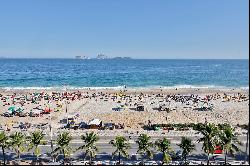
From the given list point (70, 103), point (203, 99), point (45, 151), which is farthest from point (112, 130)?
point (203, 99)

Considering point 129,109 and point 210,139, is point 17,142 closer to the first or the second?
point 210,139

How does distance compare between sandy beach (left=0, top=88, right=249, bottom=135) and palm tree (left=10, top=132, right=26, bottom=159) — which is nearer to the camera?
palm tree (left=10, top=132, right=26, bottom=159)

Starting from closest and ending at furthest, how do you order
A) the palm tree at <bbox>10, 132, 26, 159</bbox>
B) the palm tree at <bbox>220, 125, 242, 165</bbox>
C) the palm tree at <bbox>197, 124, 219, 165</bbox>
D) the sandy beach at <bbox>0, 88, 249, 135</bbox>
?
the palm tree at <bbox>220, 125, 242, 165</bbox> → the palm tree at <bbox>197, 124, 219, 165</bbox> → the palm tree at <bbox>10, 132, 26, 159</bbox> → the sandy beach at <bbox>0, 88, 249, 135</bbox>

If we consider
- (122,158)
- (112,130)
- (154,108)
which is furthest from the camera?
(154,108)

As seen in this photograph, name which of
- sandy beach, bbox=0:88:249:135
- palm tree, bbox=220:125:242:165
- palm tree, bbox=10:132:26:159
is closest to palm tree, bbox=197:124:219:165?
palm tree, bbox=220:125:242:165

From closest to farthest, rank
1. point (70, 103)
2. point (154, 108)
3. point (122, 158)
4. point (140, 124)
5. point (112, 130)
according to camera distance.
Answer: point (122, 158) → point (112, 130) → point (140, 124) → point (154, 108) → point (70, 103)

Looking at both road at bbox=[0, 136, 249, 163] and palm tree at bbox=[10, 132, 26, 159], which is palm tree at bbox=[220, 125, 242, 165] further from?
palm tree at bbox=[10, 132, 26, 159]

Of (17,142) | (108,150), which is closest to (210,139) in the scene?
(108,150)

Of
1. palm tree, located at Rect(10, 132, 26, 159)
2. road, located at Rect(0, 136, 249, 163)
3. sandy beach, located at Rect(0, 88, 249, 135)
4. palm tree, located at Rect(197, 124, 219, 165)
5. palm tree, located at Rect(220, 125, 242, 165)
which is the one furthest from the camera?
sandy beach, located at Rect(0, 88, 249, 135)

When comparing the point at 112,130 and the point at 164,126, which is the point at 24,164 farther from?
the point at 164,126
